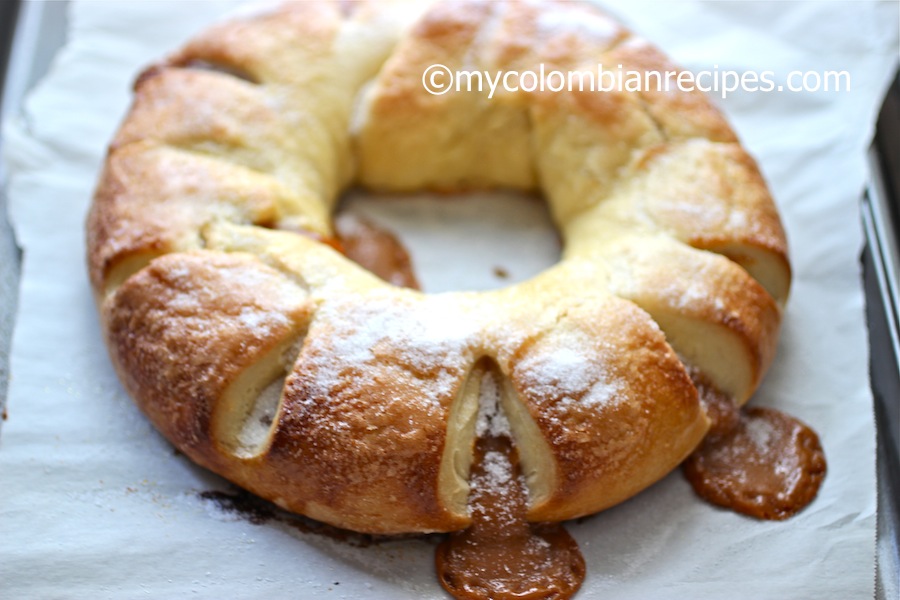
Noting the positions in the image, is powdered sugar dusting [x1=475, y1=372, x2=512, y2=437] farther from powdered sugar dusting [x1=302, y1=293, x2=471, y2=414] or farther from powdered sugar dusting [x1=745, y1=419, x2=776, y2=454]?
powdered sugar dusting [x1=745, y1=419, x2=776, y2=454]

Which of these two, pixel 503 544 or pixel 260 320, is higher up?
pixel 260 320

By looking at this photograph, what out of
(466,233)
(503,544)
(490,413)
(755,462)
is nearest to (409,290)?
(490,413)

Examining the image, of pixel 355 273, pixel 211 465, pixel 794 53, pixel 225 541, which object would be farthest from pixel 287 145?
pixel 794 53

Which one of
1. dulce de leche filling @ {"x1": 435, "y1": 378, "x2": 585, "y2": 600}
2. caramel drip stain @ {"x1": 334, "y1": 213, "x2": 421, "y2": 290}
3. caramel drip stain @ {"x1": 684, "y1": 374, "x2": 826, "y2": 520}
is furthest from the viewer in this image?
caramel drip stain @ {"x1": 334, "y1": 213, "x2": 421, "y2": 290}

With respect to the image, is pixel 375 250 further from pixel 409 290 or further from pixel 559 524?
pixel 559 524

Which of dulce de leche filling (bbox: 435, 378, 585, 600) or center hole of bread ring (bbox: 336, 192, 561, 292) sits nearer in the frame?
dulce de leche filling (bbox: 435, 378, 585, 600)

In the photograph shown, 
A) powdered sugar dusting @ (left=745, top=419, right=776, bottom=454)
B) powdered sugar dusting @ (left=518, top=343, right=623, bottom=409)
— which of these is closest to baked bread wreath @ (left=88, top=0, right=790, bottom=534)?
powdered sugar dusting @ (left=518, top=343, right=623, bottom=409)
